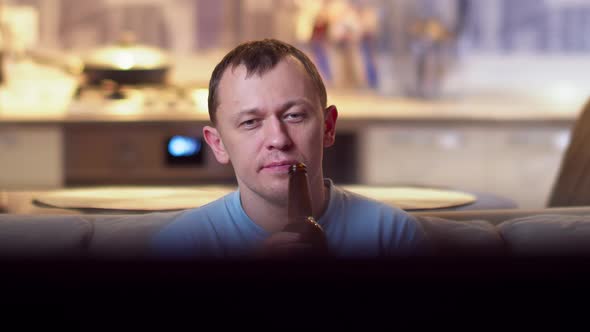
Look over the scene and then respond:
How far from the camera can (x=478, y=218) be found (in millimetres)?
510

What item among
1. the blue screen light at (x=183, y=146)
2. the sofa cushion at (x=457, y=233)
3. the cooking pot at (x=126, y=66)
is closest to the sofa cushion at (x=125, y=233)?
the sofa cushion at (x=457, y=233)

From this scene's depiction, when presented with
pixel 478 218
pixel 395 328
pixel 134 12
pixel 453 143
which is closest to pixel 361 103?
pixel 453 143

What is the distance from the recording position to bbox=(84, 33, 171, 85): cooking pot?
2266 millimetres

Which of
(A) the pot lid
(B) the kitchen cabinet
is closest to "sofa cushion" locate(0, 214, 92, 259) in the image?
(B) the kitchen cabinet

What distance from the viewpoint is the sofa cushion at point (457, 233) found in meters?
0.45

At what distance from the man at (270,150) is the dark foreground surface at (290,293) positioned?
0.12 meters

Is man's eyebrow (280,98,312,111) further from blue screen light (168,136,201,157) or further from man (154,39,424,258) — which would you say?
blue screen light (168,136,201,157)

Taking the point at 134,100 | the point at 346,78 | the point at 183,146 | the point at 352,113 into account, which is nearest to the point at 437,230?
the point at 183,146

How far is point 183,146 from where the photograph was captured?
6.36ft

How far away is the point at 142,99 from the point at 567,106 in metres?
1.16

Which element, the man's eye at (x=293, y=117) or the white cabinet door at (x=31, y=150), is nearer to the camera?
the man's eye at (x=293, y=117)

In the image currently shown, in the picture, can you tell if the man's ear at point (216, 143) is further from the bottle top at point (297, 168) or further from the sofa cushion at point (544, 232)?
the sofa cushion at point (544, 232)

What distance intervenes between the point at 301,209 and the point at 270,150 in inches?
1.5

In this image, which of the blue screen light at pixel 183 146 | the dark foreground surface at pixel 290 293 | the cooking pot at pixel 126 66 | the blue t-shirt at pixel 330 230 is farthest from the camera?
the cooking pot at pixel 126 66
